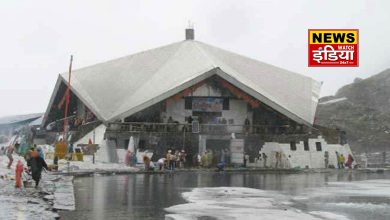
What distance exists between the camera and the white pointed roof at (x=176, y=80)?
147 ft

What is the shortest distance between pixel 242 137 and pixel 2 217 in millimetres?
31019

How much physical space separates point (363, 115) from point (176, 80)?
3735 cm

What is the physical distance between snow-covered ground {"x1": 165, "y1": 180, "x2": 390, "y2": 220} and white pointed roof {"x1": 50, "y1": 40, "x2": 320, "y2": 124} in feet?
77.0

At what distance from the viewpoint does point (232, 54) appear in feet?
180

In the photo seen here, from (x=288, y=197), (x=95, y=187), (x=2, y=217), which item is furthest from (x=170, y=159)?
(x=2, y=217)

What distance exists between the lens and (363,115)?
75.7 m

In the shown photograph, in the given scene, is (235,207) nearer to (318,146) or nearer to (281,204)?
(281,204)

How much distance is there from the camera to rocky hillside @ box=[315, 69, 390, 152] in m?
68.1

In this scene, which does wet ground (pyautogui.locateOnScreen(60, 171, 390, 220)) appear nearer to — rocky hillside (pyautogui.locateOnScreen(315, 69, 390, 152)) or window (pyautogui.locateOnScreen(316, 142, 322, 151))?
window (pyautogui.locateOnScreen(316, 142, 322, 151))

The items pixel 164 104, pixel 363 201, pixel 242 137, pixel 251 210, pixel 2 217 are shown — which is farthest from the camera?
pixel 164 104

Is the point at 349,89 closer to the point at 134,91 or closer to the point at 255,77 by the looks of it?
the point at 255,77

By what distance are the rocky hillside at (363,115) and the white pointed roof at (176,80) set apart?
16.6 m

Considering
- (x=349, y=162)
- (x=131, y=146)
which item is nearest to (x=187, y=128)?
(x=131, y=146)

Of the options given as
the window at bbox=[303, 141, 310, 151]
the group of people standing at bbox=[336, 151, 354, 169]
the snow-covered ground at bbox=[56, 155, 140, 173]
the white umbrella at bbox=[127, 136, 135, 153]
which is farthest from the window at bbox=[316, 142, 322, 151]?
the snow-covered ground at bbox=[56, 155, 140, 173]
